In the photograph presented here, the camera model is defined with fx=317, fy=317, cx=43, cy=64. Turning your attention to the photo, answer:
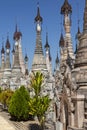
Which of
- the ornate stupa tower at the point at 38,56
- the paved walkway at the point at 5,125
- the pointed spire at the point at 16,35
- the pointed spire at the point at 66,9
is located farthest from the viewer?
the pointed spire at the point at 16,35

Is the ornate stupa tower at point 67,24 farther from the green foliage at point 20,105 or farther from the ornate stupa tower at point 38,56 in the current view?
the ornate stupa tower at point 38,56

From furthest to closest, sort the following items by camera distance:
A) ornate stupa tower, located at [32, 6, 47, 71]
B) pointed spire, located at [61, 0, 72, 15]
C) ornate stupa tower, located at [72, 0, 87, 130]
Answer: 1. ornate stupa tower, located at [32, 6, 47, 71]
2. pointed spire, located at [61, 0, 72, 15]
3. ornate stupa tower, located at [72, 0, 87, 130]

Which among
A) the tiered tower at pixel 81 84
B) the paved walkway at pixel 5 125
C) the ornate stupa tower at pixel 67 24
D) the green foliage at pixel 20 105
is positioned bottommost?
the paved walkway at pixel 5 125

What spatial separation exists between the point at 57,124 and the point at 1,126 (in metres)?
10.1

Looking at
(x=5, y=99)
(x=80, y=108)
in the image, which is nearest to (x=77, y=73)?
(x=80, y=108)

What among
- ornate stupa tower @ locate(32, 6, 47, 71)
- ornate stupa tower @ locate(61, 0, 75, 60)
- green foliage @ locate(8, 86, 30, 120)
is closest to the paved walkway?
green foliage @ locate(8, 86, 30, 120)

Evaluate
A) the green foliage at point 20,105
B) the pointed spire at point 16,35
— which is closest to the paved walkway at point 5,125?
the green foliage at point 20,105

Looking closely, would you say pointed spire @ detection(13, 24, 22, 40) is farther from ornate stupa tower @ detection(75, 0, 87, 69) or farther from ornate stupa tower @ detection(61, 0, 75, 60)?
ornate stupa tower @ detection(75, 0, 87, 69)

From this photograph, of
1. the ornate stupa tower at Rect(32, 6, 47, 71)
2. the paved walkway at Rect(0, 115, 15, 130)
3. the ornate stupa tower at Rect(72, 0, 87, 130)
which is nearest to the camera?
the ornate stupa tower at Rect(72, 0, 87, 130)

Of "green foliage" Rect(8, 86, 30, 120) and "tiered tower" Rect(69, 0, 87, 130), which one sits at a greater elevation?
"tiered tower" Rect(69, 0, 87, 130)

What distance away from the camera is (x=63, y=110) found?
78.4 feet

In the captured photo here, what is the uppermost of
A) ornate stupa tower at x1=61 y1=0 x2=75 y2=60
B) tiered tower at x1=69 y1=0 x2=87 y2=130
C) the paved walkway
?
ornate stupa tower at x1=61 y1=0 x2=75 y2=60

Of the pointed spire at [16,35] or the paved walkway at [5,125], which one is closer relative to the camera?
the paved walkway at [5,125]

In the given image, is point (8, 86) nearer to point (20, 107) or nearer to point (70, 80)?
point (20, 107)
